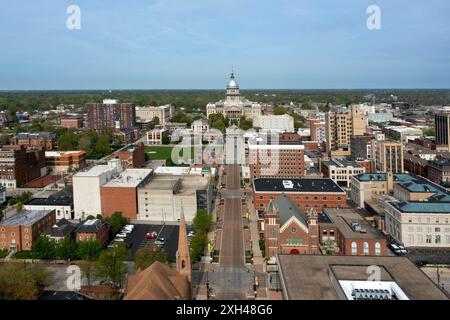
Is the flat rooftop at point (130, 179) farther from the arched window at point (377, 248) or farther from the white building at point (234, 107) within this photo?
the white building at point (234, 107)

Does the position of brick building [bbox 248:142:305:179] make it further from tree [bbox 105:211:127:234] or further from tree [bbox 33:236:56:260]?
tree [bbox 33:236:56:260]

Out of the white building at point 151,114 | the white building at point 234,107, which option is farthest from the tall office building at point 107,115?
the white building at point 234,107

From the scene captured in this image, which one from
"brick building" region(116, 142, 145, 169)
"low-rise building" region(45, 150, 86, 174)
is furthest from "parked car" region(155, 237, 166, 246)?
"low-rise building" region(45, 150, 86, 174)

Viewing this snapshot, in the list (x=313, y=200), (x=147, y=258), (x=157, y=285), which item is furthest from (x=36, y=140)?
(x=157, y=285)

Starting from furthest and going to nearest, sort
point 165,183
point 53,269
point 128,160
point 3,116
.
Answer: point 3,116, point 128,160, point 165,183, point 53,269

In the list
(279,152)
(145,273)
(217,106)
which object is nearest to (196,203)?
(279,152)

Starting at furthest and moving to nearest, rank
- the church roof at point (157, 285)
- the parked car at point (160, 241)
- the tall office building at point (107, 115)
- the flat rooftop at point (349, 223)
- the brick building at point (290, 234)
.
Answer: the tall office building at point (107, 115), the parked car at point (160, 241), the brick building at point (290, 234), the flat rooftop at point (349, 223), the church roof at point (157, 285)

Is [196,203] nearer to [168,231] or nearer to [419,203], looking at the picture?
[168,231]

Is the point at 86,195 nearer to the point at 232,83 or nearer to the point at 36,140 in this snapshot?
the point at 36,140
